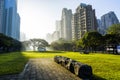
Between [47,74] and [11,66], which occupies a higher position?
[11,66]

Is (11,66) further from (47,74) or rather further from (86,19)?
(86,19)

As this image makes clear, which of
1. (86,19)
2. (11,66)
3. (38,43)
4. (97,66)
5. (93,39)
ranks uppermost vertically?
(86,19)

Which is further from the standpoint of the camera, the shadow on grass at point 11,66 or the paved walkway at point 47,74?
the shadow on grass at point 11,66

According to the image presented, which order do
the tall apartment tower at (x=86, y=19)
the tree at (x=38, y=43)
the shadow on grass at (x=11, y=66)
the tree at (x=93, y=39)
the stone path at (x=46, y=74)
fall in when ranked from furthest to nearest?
1. the tall apartment tower at (x=86, y=19)
2. the tree at (x=38, y=43)
3. the tree at (x=93, y=39)
4. the shadow on grass at (x=11, y=66)
5. the stone path at (x=46, y=74)

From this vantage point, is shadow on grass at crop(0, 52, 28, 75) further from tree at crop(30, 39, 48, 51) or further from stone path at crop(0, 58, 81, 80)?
tree at crop(30, 39, 48, 51)

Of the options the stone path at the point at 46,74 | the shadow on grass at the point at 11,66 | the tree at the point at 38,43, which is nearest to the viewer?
the stone path at the point at 46,74

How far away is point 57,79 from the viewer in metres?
13.6

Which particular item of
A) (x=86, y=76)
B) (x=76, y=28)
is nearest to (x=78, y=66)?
(x=86, y=76)

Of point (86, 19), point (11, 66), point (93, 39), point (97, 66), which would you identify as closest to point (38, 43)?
point (93, 39)

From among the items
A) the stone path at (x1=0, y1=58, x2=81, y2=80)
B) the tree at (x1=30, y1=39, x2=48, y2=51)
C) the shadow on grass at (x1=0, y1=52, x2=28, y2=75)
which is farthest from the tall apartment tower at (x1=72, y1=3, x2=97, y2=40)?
the stone path at (x1=0, y1=58, x2=81, y2=80)

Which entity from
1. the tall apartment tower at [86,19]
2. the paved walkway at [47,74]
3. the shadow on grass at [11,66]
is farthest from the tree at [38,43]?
the paved walkway at [47,74]

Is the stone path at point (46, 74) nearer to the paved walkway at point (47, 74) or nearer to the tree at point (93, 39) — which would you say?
the paved walkway at point (47, 74)

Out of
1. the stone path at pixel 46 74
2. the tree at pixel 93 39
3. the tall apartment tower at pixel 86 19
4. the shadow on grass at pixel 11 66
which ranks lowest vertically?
the stone path at pixel 46 74

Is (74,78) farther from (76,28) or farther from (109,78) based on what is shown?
(76,28)
